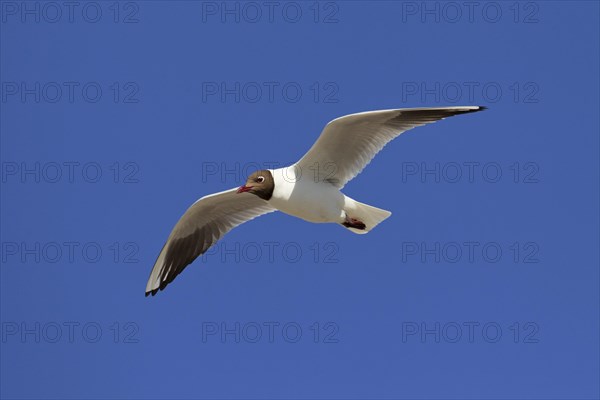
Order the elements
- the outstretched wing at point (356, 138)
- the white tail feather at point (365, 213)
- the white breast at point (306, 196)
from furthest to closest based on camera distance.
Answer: the white tail feather at point (365, 213)
the white breast at point (306, 196)
the outstretched wing at point (356, 138)

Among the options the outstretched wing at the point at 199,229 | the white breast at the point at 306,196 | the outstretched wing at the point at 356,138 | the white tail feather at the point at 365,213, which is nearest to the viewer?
the outstretched wing at the point at 356,138

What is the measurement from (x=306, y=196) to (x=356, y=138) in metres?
0.66

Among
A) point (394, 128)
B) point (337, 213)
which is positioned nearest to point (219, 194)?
point (337, 213)

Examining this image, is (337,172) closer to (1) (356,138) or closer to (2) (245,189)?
(1) (356,138)

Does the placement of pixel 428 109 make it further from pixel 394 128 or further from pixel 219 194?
pixel 219 194

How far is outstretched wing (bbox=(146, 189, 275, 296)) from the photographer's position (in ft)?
31.9

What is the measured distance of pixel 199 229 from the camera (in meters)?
9.98

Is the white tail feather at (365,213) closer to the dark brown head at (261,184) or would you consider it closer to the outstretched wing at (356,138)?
the outstretched wing at (356,138)

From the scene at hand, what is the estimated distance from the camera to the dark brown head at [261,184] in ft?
28.5

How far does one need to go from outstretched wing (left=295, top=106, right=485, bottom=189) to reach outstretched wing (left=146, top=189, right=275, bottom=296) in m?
1.17

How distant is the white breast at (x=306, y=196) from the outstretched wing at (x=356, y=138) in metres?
0.11

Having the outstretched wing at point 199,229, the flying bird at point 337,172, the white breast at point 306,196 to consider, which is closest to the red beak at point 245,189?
the flying bird at point 337,172

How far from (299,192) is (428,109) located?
1313 millimetres

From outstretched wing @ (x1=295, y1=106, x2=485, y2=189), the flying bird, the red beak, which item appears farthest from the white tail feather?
the red beak
